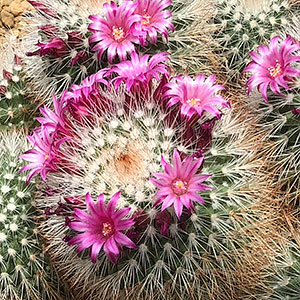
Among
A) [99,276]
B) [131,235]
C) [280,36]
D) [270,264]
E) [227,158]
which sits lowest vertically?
[99,276]

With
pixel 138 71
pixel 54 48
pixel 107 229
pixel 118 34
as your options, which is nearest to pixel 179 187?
pixel 107 229

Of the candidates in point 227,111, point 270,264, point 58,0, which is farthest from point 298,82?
point 58,0

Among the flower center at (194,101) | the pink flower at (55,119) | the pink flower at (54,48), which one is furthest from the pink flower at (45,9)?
the flower center at (194,101)

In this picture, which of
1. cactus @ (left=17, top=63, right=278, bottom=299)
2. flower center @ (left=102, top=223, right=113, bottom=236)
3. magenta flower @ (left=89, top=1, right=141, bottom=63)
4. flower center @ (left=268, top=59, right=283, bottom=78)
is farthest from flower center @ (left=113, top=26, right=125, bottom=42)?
flower center @ (left=102, top=223, right=113, bottom=236)

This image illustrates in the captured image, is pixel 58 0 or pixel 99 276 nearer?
pixel 99 276

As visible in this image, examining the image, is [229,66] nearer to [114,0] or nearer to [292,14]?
[292,14]

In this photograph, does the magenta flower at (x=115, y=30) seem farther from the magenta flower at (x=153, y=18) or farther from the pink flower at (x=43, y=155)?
the pink flower at (x=43, y=155)
